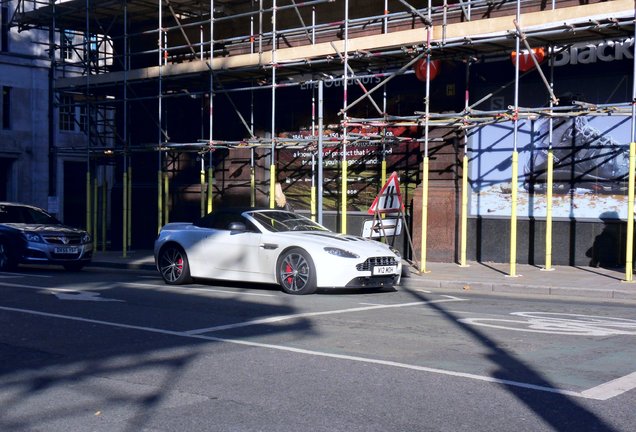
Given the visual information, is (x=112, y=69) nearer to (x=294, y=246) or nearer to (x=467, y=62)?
(x=467, y=62)

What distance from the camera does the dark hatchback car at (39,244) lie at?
17.4 metres

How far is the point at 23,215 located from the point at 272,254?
798cm

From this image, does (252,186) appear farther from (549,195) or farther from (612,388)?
(612,388)

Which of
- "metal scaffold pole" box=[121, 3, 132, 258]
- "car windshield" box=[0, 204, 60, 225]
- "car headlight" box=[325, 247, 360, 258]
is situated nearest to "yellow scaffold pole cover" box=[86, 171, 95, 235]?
"metal scaffold pole" box=[121, 3, 132, 258]

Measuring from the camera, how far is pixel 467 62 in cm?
1766

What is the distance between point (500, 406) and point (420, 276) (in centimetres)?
973

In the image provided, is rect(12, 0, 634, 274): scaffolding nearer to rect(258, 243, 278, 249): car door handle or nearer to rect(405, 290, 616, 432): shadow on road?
rect(258, 243, 278, 249): car door handle

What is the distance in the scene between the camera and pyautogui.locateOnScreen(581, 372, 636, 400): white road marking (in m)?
6.32

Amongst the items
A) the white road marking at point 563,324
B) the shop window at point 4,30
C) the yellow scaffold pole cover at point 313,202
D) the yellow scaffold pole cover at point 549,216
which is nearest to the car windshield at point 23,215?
the yellow scaffold pole cover at point 313,202

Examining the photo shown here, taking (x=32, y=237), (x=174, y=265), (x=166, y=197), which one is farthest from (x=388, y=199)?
(x=166, y=197)

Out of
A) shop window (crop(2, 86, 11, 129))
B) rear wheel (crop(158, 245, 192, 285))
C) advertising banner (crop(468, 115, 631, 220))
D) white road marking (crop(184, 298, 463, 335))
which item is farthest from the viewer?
shop window (crop(2, 86, 11, 129))

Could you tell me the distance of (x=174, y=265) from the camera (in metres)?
14.7

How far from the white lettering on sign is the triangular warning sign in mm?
4144

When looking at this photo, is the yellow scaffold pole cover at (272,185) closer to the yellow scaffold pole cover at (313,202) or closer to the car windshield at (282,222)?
the yellow scaffold pole cover at (313,202)
